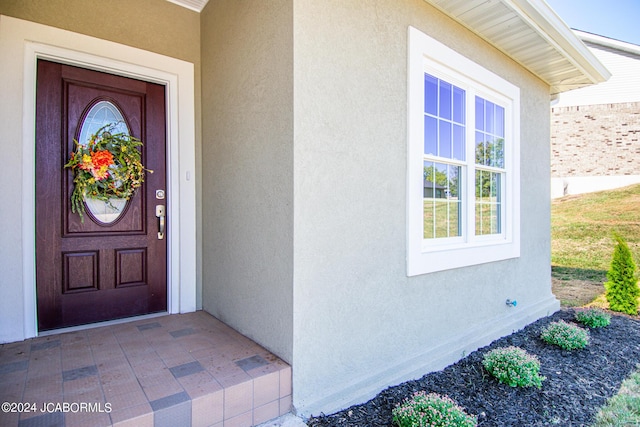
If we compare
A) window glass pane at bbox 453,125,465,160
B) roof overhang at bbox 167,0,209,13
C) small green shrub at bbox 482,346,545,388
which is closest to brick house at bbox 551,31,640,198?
window glass pane at bbox 453,125,465,160

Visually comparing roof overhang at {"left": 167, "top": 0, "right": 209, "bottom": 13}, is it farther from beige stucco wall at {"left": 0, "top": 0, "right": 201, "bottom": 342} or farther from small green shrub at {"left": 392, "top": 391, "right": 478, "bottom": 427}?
small green shrub at {"left": 392, "top": 391, "right": 478, "bottom": 427}

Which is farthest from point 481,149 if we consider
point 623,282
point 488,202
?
point 623,282

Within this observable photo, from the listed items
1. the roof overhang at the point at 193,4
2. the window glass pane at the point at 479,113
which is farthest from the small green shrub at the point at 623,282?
the roof overhang at the point at 193,4

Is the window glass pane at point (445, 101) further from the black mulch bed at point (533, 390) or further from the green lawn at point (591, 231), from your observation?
the green lawn at point (591, 231)

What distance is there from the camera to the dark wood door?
286cm

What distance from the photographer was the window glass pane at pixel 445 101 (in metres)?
3.38

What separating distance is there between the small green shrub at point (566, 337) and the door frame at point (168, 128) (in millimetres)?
3900

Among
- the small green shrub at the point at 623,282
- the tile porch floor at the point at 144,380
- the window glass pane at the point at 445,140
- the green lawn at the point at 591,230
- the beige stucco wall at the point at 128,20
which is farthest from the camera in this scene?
the green lawn at the point at 591,230

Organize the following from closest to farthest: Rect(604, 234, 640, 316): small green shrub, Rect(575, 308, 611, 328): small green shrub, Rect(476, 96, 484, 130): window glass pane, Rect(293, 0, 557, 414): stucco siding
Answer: Rect(293, 0, 557, 414): stucco siding < Rect(476, 96, 484, 130): window glass pane < Rect(575, 308, 611, 328): small green shrub < Rect(604, 234, 640, 316): small green shrub

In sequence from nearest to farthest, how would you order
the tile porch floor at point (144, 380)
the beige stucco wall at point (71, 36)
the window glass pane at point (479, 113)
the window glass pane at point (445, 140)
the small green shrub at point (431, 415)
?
the tile porch floor at point (144, 380), the small green shrub at point (431, 415), the beige stucco wall at point (71, 36), the window glass pane at point (445, 140), the window glass pane at point (479, 113)

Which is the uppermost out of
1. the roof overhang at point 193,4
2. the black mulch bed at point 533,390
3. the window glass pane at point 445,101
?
the roof overhang at point 193,4

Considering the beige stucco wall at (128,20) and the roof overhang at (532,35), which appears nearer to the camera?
the beige stucco wall at (128,20)

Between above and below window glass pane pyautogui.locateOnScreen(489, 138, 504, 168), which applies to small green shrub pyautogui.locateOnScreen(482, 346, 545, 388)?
below

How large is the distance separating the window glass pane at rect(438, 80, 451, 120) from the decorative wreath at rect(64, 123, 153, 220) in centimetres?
298
